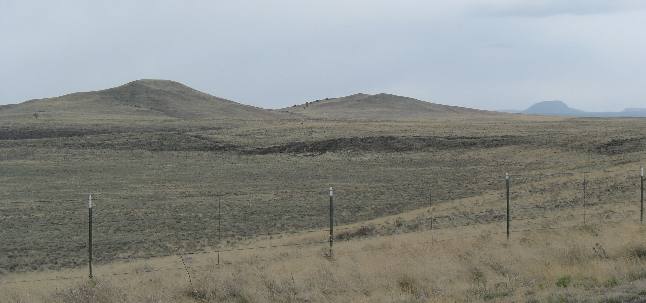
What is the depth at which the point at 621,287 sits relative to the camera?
10375 mm

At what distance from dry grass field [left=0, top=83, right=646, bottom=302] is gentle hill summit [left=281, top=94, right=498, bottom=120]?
81841 mm

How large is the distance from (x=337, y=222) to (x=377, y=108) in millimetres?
137517

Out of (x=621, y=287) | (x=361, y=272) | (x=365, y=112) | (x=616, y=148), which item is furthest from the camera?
(x=365, y=112)

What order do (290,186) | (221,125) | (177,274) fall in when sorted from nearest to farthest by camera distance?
(177,274) < (290,186) < (221,125)

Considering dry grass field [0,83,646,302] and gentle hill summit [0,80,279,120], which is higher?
gentle hill summit [0,80,279,120]

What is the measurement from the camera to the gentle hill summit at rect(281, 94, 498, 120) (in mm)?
150875

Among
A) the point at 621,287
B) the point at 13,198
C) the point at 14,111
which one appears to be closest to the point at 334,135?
the point at 13,198

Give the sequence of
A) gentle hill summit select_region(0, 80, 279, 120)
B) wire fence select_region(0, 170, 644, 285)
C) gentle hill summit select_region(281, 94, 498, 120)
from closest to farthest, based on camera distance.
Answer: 1. wire fence select_region(0, 170, 644, 285)
2. gentle hill summit select_region(0, 80, 279, 120)
3. gentle hill summit select_region(281, 94, 498, 120)

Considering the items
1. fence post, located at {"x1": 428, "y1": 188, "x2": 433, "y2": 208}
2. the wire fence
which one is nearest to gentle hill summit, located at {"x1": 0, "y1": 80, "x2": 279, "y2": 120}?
fence post, located at {"x1": 428, "y1": 188, "x2": 433, "y2": 208}

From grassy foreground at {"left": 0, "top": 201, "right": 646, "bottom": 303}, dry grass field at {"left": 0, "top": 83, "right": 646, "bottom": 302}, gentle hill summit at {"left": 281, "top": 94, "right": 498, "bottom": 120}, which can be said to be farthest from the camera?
gentle hill summit at {"left": 281, "top": 94, "right": 498, "bottom": 120}

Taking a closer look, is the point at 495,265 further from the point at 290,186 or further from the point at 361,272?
the point at 290,186

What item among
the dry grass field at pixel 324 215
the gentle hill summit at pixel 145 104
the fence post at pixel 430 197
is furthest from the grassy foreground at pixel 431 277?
the gentle hill summit at pixel 145 104

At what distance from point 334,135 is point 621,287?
5339 cm

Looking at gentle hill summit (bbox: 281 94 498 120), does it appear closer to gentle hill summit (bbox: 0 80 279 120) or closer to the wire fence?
gentle hill summit (bbox: 0 80 279 120)
